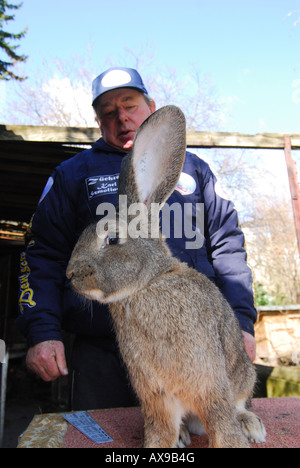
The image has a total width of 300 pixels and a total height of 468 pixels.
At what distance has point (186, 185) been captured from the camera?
243 cm

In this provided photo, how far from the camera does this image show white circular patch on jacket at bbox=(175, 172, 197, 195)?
2400 mm

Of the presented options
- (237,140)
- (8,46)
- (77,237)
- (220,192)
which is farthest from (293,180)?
(8,46)

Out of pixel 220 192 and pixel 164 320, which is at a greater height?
pixel 220 192

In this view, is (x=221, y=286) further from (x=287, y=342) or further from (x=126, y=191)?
(x=287, y=342)

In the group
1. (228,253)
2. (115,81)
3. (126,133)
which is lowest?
(228,253)

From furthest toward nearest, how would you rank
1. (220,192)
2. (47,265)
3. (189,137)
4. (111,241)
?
1. (189,137)
2. (220,192)
3. (47,265)
4. (111,241)

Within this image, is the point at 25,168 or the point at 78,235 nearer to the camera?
the point at 78,235

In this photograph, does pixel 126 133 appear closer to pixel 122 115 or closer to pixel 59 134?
pixel 122 115

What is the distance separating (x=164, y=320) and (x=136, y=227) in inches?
15.9

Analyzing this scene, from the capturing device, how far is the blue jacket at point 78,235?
220 cm

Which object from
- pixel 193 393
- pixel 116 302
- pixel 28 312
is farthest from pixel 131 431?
pixel 28 312

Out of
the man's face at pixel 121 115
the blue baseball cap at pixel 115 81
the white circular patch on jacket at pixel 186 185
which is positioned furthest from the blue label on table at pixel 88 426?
the blue baseball cap at pixel 115 81

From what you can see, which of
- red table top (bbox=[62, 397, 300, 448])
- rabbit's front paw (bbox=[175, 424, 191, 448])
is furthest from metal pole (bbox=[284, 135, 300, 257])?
rabbit's front paw (bbox=[175, 424, 191, 448])

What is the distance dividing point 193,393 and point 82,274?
0.59 metres
